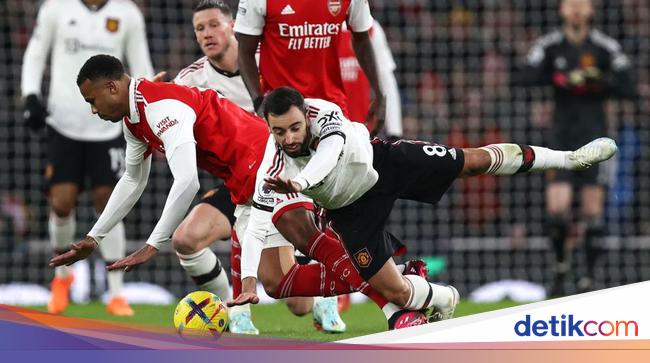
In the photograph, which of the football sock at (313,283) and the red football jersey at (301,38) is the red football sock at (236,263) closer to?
the football sock at (313,283)

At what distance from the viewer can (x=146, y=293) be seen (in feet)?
37.0

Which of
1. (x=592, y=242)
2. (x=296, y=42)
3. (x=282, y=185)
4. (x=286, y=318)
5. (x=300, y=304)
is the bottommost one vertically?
(x=286, y=318)

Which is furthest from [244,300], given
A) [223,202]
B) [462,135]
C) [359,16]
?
[462,135]

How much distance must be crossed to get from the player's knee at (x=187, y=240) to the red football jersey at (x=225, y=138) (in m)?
0.47

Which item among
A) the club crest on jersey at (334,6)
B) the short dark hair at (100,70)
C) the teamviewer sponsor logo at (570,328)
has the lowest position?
the teamviewer sponsor logo at (570,328)

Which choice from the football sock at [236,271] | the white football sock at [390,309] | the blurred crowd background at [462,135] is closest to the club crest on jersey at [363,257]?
the white football sock at [390,309]

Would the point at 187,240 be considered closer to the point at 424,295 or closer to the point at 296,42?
the point at 296,42

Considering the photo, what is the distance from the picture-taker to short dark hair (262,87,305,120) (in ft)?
18.5

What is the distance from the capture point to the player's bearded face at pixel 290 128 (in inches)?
222

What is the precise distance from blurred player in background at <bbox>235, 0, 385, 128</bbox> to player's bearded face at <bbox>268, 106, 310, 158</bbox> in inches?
52.7

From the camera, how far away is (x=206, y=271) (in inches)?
289

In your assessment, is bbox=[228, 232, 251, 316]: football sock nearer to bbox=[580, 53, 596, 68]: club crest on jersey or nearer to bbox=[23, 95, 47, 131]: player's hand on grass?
bbox=[23, 95, 47, 131]: player's hand on grass

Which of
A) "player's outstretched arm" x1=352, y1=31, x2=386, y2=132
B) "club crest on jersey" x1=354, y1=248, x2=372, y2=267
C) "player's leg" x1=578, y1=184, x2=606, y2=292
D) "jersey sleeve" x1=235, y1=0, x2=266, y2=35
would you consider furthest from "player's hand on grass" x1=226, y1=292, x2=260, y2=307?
"player's leg" x1=578, y1=184, x2=606, y2=292

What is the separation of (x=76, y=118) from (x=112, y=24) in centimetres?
73
